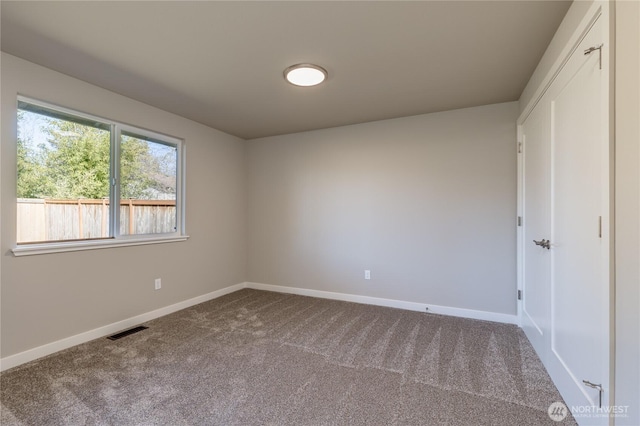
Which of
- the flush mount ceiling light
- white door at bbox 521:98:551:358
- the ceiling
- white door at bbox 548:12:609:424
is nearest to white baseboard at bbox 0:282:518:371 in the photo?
white door at bbox 521:98:551:358

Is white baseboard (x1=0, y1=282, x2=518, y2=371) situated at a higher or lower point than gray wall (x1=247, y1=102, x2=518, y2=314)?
lower

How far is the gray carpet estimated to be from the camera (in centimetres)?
169

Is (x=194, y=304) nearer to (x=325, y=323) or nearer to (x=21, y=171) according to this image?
(x=325, y=323)

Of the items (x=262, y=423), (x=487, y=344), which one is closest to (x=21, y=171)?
(x=262, y=423)

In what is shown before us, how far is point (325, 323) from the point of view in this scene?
3127 millimetres

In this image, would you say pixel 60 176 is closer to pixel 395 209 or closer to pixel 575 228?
pixel 395 209

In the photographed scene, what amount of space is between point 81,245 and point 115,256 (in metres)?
0.34

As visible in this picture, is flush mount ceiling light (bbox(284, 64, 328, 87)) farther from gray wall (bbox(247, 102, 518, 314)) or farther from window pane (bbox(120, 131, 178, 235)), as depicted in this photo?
window pane (bbox(120, 131, 178, 235))

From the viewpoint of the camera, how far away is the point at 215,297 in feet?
13.3

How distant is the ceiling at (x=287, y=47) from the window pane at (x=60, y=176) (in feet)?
1.53

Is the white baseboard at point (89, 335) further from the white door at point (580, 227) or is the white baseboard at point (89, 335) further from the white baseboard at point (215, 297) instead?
the white door at point (580, 227)

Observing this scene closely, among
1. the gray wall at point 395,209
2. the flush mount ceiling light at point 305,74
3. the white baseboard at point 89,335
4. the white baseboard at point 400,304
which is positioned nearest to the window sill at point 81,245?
the white baseboard at point 89,335

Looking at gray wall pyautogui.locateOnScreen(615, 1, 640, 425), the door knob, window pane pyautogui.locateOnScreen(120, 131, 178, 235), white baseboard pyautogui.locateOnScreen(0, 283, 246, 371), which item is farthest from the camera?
window pane pyautogui.locateOnScreen(120, 131, 178, 235)

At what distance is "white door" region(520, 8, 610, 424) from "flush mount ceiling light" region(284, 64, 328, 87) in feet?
5.55
